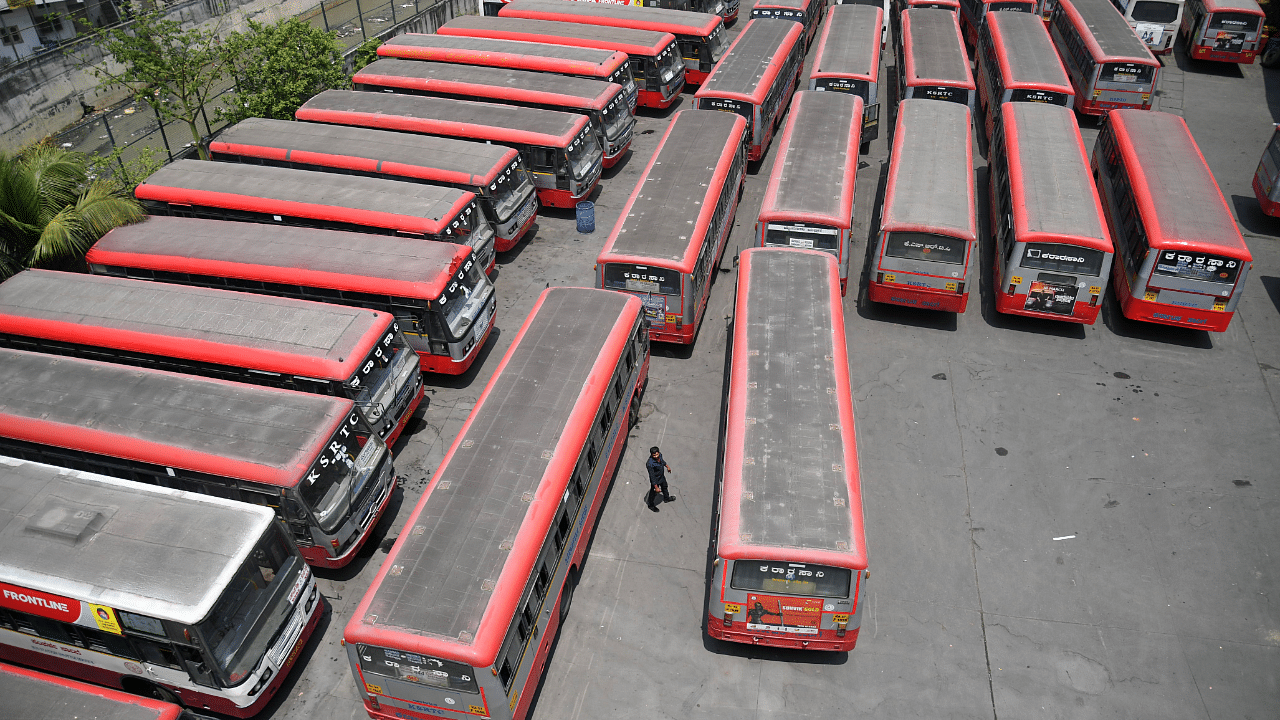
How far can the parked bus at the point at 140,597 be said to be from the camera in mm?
11750

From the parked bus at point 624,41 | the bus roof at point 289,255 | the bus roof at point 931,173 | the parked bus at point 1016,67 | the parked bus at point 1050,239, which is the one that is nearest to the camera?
the bus roof at point 289,255

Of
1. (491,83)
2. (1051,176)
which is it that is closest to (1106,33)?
(1051,176)

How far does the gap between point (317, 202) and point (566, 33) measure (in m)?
16.7

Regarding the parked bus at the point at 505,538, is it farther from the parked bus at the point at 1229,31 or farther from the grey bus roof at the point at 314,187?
the parked bus at the point at 1229,31

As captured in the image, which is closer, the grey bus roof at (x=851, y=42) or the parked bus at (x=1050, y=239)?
the parked bus at (x=1050, y=239)

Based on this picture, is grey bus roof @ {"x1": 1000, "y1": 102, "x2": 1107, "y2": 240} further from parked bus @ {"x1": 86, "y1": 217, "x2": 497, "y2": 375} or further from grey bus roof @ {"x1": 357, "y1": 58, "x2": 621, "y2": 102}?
parked bus @ {"x1": 86, "y1": 217, "x2": 497, "y2": 375}

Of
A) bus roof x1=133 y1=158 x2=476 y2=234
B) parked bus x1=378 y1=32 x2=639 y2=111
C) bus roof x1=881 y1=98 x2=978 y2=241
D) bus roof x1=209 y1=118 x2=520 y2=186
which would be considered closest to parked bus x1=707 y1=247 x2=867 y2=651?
bus roof x1=881 y1=98 x2=978 y2=241

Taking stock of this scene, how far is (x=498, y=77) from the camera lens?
29.3 meters

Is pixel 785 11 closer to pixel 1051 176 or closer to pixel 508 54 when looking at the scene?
pixel 508 54

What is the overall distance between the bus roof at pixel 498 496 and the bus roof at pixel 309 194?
562 cm

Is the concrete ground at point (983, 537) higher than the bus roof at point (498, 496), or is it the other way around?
the bus roof at point (498, 496)

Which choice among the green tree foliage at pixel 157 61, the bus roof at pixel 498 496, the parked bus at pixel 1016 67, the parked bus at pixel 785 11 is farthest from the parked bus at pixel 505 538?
the parked bus at pixel 785 11

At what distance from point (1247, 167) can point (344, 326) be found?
1263 inches

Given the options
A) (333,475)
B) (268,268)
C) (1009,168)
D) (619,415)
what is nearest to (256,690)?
(333,475)
